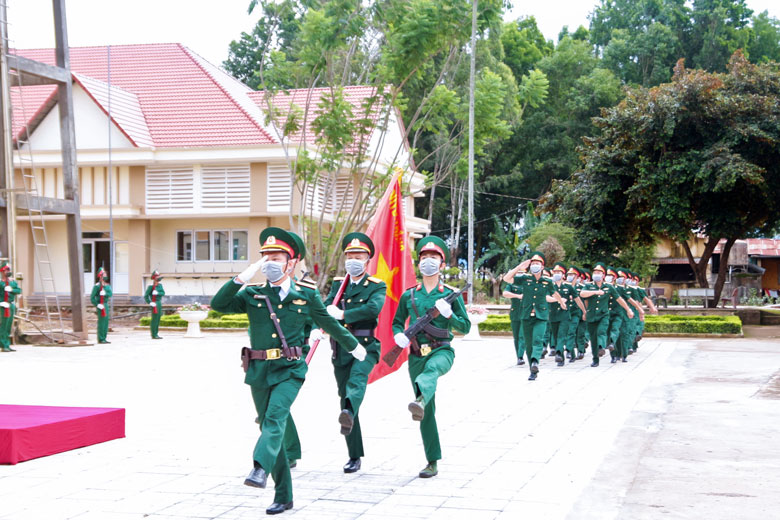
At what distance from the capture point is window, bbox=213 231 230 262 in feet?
116

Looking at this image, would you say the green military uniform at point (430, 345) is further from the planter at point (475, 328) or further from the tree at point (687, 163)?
the tree at point (687, 163)

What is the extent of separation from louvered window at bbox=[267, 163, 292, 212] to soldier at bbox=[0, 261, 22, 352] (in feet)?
42.9

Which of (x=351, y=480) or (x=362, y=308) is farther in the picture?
(x=362, y=308)

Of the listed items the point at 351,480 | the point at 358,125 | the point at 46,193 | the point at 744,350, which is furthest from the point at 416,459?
the point at 46,193

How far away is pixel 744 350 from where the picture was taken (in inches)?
837

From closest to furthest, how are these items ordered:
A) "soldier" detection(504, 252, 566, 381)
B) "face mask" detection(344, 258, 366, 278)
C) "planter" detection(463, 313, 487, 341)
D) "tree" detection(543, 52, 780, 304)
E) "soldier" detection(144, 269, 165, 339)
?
"face mask" detection(344, 258, 366, 278)
"soldier" detection(504, 252, 566, 381)
"planter" detection(463, 313, 487, 341)
"soldier" detection(144, 269, 165, 339)
"tree" detection(543, 52, 780, 304)

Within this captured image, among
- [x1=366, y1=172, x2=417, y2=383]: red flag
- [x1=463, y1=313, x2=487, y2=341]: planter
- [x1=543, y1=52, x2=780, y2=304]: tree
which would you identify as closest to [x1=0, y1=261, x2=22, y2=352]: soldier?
[x1=463, y1=313, x2=487, y2=341]: planter

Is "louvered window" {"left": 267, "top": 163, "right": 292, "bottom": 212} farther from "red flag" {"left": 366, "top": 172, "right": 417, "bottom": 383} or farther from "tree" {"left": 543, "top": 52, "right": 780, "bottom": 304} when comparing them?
"red flag" {"left": 366, "top": 172, "right": 417, "bottom": 383}

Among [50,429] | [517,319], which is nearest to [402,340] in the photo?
[50,429]

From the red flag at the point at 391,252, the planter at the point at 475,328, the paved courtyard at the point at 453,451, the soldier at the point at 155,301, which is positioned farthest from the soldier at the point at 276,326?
the soldier at the point at 155,301

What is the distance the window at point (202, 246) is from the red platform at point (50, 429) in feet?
87.0

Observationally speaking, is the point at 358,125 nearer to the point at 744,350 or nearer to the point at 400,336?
the point at 744,350

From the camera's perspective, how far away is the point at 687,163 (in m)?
27.9

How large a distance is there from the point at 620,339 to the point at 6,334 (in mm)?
13506
